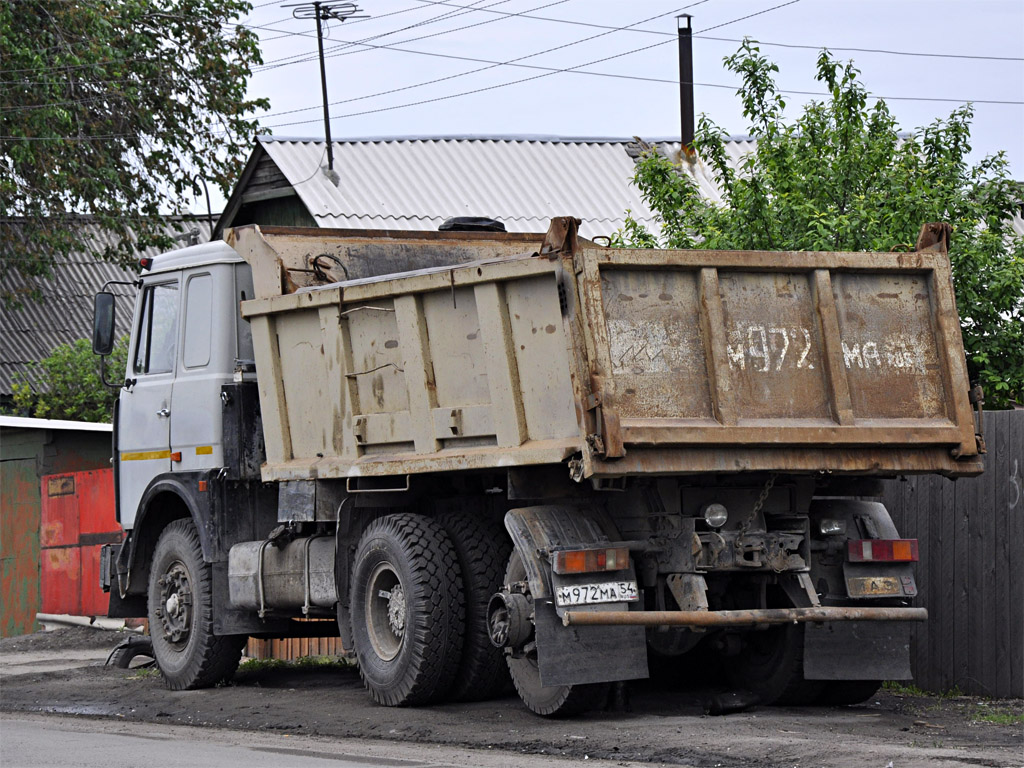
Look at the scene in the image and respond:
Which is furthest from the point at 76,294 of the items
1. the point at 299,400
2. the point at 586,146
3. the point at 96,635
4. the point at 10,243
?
the point at 299,400

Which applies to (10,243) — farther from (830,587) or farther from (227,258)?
(830,587)

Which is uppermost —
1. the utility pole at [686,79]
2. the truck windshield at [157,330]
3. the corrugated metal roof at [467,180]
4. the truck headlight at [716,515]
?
the utility pole at [686,79]

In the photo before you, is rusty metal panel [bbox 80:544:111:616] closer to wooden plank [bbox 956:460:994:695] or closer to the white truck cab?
the white truck cab

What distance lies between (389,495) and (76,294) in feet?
82.2

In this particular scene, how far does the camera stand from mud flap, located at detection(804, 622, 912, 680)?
9242 millimetres

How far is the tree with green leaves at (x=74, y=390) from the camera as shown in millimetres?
27688

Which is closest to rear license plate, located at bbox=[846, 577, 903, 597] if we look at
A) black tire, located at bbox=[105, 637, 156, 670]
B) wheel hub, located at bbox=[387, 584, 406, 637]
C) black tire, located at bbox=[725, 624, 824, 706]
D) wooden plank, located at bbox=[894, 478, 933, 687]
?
black tire, located at bbox=[725, 624, 824, 706]

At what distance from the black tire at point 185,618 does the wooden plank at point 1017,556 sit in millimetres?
5494

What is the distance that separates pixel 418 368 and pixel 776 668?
2773mm

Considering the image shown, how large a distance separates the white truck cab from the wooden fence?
489 centimetres

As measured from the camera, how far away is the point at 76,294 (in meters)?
34.0

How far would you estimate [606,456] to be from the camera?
8234 mm

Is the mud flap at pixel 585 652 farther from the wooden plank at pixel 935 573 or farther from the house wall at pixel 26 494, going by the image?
the house wall at pixel 26 494

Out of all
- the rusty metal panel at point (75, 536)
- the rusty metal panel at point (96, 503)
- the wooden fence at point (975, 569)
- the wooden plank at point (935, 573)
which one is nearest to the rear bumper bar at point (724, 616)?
the wooden fence at point (975, 569)
